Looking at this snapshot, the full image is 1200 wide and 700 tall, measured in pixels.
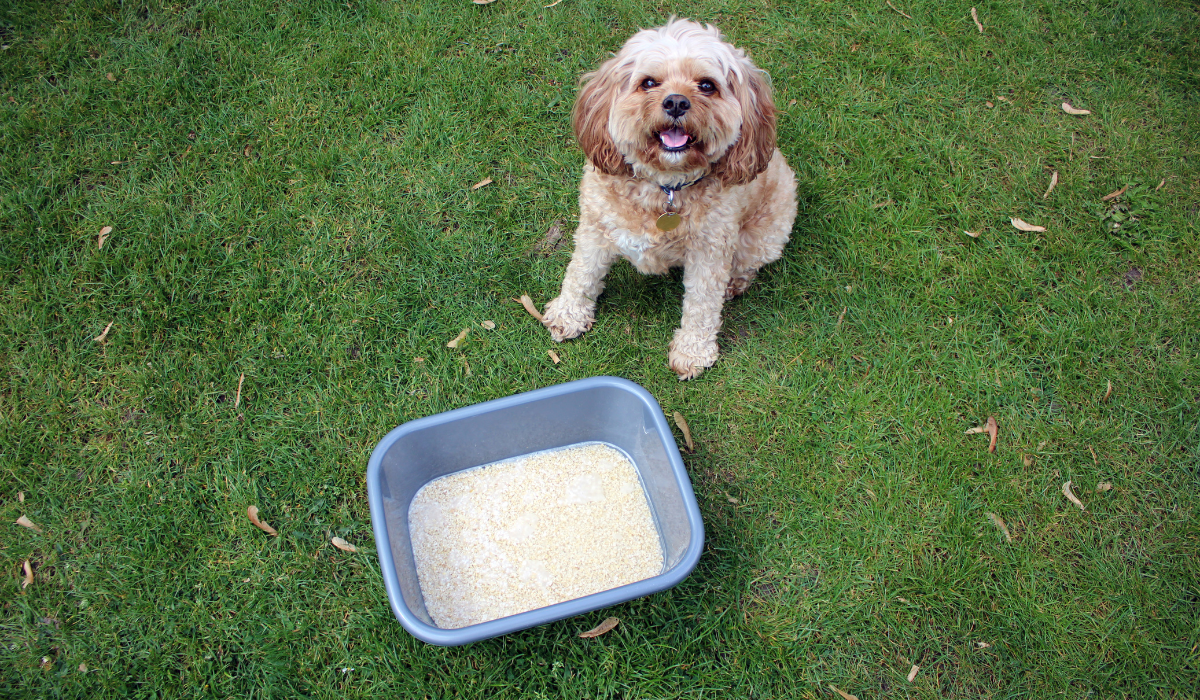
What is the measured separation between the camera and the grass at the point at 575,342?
3012 millimetres

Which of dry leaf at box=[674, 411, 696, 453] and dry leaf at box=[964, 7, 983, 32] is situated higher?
Answer: dry leaf at box=[964, 7, 983, 32]

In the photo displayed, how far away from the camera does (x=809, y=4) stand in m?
4.75

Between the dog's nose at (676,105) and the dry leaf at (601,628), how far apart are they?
2.19 metres

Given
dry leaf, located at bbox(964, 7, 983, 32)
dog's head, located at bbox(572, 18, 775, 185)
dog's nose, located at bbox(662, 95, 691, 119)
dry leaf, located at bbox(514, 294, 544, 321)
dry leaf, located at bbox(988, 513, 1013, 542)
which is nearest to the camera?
dog's nose, located at bbox(662, 95, 691, 119)

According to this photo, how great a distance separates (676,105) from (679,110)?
0.02 meters

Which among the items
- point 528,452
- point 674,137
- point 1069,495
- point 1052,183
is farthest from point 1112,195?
point 528,452

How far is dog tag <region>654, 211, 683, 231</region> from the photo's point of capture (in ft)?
9.66

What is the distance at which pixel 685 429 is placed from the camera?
3.46 m

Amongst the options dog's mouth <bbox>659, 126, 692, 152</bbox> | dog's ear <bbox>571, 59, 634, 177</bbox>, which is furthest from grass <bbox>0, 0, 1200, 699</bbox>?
dog's mouth <bbox>659, 126, 692, 152</bbox>

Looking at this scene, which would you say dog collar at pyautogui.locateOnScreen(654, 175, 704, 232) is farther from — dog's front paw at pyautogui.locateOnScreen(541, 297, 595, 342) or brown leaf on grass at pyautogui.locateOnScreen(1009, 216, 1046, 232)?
brown leaf on grass at pyautogui.locateOnScreen(1009, 216, 1046, 232)

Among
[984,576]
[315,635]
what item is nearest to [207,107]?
[315,635]

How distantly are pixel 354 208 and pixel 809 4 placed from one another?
138 inches

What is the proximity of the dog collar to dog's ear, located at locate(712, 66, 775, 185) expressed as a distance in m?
0.16

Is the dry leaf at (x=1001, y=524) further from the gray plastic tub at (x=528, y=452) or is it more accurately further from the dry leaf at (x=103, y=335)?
the dry leaf at (x=103, y=335)
